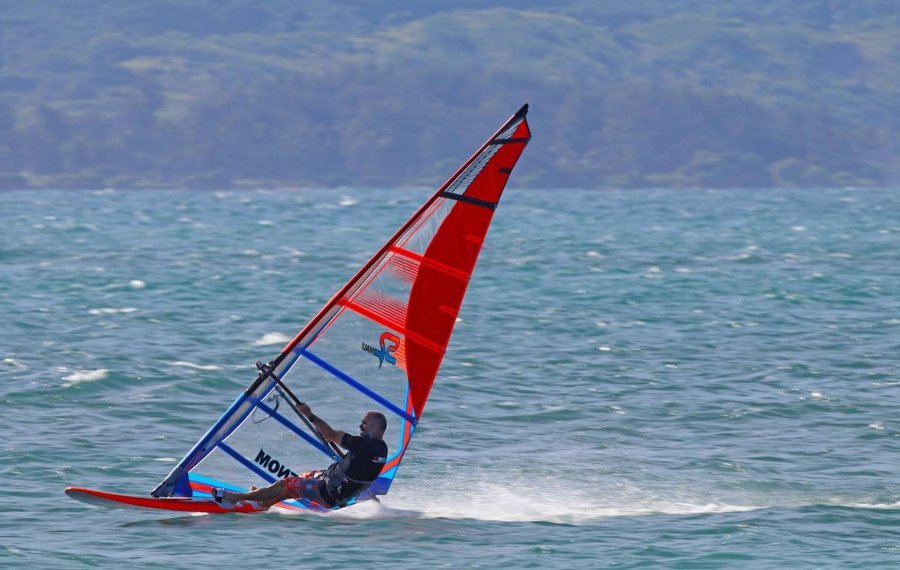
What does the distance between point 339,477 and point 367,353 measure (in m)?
1.37

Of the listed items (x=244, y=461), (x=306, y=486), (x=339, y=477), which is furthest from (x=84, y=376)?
(x=339, y=477)

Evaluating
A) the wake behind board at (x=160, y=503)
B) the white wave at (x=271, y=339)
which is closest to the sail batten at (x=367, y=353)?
the wake behind board at (x=160, y=503)

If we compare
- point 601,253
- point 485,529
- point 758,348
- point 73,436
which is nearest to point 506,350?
point 758,348

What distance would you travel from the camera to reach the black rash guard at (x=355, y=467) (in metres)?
16.2

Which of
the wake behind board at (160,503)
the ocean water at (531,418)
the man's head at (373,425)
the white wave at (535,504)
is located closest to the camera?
the ocean water at (531,418)

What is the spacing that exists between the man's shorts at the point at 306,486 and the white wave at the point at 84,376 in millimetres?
9930

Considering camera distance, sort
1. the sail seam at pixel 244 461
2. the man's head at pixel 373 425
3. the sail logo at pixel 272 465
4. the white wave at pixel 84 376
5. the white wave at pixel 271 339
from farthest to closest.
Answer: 1. the white wave at pixel 271 339
2. the white wave at pixel 84 376
3. the sail logo at pixel 272 465
4. the sail seam at pixel 244 461
5. the man's head at pixel 373 425

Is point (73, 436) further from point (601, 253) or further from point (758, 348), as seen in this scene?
point (601, 253)

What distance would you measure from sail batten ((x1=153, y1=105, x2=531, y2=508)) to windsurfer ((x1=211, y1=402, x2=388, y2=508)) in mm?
257

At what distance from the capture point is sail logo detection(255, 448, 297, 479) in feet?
55.0

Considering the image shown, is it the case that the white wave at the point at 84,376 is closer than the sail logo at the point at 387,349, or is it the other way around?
the sail logo at the point at 387,349

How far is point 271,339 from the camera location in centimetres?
3253

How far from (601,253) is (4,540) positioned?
160 feet

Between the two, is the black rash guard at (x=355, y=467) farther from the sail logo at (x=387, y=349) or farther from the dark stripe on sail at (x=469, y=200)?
the dark stripe on sail at (x=469, y=200)
